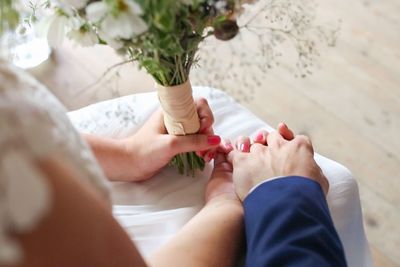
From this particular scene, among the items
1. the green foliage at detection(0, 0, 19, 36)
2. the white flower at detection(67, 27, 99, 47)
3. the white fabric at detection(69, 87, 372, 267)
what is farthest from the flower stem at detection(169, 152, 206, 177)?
the green foliage at detection(0, 0, 19, 36)

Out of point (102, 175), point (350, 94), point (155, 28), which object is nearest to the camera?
point (102, 175)

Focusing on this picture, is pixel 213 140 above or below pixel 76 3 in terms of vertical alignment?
below

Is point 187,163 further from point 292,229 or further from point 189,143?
point 292,229

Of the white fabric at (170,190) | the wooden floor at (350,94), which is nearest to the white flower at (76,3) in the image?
the white fabric at (170,190)

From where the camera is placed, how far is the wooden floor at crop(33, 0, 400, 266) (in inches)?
57.9

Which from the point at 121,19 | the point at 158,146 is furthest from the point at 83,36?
the point at 158,146

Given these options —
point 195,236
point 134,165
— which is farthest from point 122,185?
point 195,236

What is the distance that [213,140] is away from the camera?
0.93 m

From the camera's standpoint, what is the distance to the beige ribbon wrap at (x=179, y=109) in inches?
33.9

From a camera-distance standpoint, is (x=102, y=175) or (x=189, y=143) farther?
(x=189, y=143)

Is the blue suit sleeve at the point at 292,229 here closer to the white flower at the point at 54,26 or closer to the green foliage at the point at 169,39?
the green foliage at the point at 169,39

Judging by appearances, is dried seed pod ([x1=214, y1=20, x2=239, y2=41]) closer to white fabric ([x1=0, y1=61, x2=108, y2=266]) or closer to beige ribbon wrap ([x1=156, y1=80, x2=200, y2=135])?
beige ribbon wrap ([x1=156, y1=80, x2=200, y2=135])

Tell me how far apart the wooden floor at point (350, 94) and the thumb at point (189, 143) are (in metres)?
0.58

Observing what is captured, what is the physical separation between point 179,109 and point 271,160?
0.16 metres
